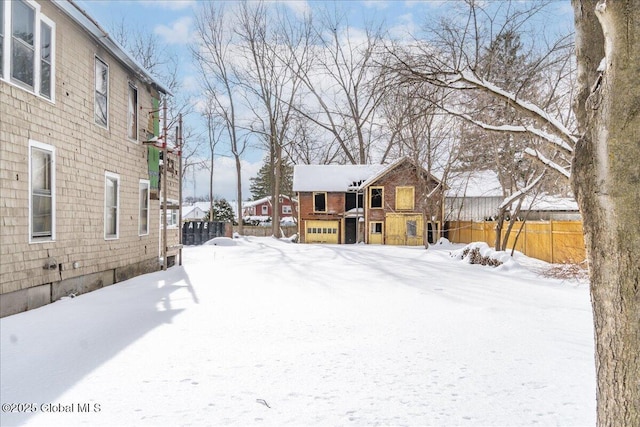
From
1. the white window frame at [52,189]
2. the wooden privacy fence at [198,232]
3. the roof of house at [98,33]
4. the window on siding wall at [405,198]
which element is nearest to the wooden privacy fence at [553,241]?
the window on siding wall at [405,198]

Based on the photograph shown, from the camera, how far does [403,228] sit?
28156mm

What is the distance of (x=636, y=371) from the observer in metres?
1.69

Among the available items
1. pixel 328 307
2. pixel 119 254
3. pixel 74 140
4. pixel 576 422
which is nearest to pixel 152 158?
pixel 119 254

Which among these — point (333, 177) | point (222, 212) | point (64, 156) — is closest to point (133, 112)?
point (64, 156)

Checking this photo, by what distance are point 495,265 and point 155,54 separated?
2218 centimetres

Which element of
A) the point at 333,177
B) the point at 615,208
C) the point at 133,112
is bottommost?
the point at 615,208

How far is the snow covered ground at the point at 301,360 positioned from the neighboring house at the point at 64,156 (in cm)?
75

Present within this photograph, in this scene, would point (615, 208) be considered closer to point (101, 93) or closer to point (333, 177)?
point (101, 93)

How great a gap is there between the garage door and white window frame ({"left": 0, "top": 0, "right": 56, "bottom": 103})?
2383 centimetres

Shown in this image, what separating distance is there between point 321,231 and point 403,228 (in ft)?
19.6

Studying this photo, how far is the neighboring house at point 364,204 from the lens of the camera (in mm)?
27969

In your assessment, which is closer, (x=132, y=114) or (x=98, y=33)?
(x=98, y=33)

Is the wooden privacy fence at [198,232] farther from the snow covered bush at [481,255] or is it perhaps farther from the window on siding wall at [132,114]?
the snow covered bush at [481,255]

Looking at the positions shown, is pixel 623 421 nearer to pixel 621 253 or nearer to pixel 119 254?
pixel 621 253
